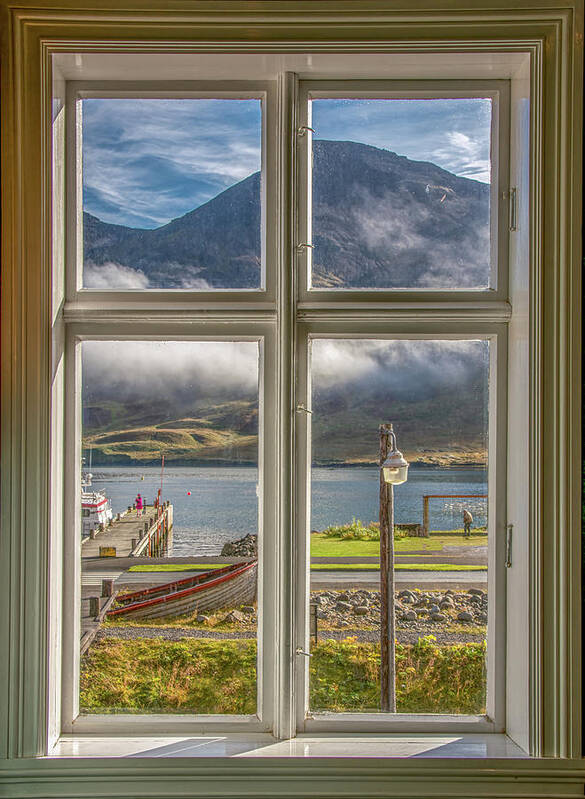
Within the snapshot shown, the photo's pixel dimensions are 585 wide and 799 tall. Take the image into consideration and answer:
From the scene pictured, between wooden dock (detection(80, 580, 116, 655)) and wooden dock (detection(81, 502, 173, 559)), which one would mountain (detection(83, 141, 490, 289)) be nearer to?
wooden dock (detection(81, 502, 173, 559))

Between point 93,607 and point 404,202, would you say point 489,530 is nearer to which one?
point 404,202

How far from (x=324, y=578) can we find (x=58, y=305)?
0.93 m

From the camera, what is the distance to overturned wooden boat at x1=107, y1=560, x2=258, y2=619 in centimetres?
161

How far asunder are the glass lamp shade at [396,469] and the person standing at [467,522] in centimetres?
18

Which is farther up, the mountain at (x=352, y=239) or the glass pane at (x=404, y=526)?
the mountain at (x=352, y=239)

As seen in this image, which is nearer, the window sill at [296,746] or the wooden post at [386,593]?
the window sill at [296,746]

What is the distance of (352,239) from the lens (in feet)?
5.41

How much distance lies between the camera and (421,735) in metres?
→ 1.57

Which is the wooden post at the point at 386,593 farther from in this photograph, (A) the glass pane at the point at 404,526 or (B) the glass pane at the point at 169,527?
(B) the glass pane at the point at 169,527

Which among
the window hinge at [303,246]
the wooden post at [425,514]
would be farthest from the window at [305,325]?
the wooden post at [425,514]

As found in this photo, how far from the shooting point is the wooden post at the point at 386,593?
1596mm

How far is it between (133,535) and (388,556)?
64cm

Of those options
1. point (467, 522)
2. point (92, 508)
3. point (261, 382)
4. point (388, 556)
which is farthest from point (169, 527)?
point (467, 522)

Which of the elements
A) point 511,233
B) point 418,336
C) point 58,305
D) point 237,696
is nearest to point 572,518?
point 418,336
